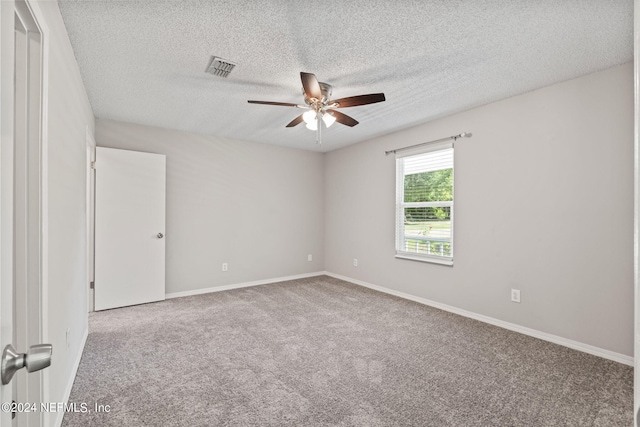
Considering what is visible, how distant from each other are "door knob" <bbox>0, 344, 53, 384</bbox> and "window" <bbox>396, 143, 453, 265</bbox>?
384cm

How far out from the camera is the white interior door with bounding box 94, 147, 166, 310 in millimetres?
3807

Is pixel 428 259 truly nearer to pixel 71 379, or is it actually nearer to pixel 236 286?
pixel 236 286

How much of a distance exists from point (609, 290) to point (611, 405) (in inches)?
40.4

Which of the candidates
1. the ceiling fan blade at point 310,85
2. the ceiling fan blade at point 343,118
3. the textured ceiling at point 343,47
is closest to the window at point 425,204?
the textured ceiling at point 343,47

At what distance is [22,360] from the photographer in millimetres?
605

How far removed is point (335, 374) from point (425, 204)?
2.60 metres

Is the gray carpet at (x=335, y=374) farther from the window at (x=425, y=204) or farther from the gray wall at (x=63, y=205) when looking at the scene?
the window at (x=425, y=204)

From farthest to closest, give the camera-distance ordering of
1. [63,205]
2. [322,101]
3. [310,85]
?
[322,101]
[310,85]
[63,205]

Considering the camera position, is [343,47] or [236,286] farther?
[236,286]

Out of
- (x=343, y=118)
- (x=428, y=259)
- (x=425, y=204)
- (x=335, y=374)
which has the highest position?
(x=343, y=118)

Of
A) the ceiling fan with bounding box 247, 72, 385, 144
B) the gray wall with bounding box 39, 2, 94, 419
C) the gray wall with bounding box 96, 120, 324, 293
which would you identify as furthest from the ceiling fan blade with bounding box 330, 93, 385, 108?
the gray wall with bounding box 96, 120, 324, 293

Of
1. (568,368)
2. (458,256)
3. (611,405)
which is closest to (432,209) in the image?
(458,256)

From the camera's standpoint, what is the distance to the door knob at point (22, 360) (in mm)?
565

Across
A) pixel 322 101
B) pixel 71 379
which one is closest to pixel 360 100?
pixel 322 101
